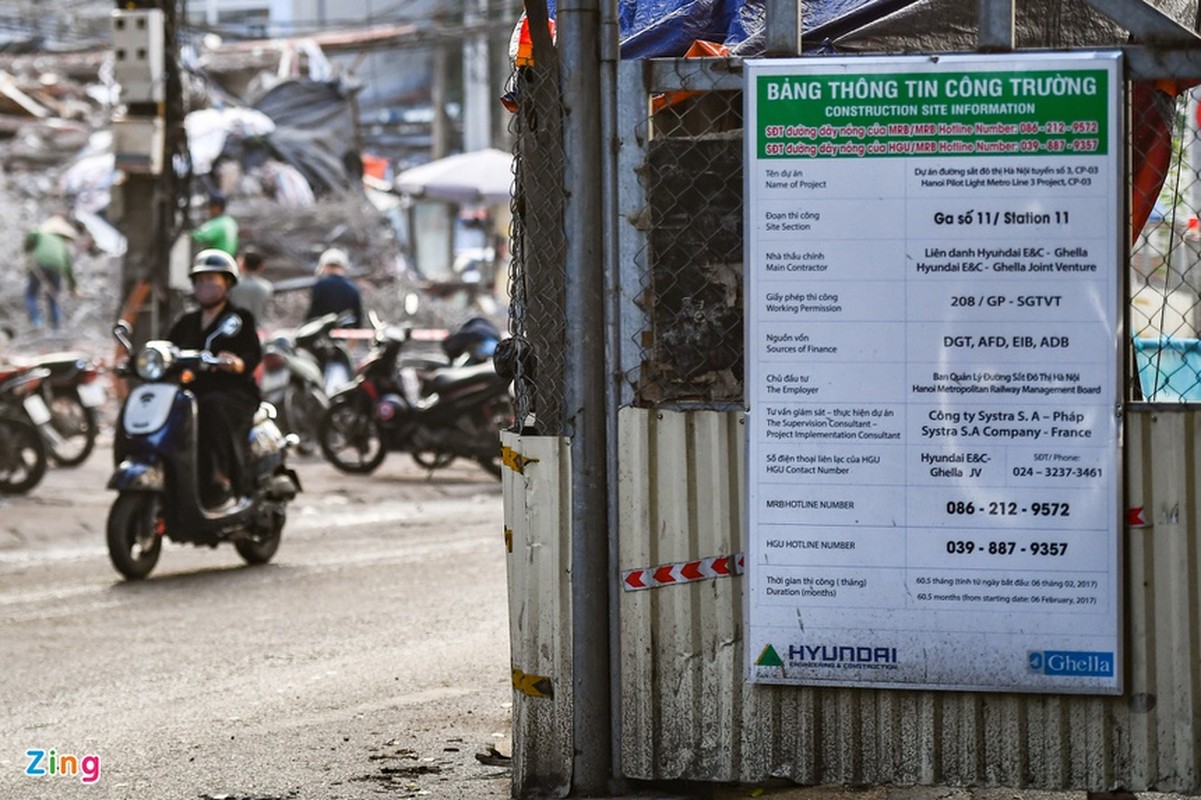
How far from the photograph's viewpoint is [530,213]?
5410 millimetres

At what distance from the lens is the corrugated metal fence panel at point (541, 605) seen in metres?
5.27

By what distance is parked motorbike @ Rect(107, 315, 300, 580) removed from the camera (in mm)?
10633

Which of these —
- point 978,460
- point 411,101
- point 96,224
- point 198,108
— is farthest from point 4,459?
point 411,101

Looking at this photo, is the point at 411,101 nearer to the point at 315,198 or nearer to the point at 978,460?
the point at 315,198

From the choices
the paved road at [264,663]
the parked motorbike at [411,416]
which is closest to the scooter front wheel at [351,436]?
the parked motorbike at [411,416]

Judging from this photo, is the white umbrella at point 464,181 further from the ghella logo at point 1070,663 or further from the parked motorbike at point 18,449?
the ghella logo at point 1070,663

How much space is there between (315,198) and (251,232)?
409 centimetres

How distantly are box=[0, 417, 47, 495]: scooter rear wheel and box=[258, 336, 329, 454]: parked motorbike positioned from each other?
129 inches

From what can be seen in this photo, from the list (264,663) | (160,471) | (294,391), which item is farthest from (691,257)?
(294,391)

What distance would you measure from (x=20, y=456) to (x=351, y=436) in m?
3.29

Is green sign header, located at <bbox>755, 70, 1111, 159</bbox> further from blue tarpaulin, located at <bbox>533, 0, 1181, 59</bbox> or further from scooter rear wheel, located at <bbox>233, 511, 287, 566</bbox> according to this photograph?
scooter rear wheel, located at <bbox>233, 511, 287, 566</bbox>

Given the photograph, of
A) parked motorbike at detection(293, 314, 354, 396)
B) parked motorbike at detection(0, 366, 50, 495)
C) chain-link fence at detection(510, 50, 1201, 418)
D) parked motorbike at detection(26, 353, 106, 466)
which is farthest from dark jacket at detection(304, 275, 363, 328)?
chain-link fence at detection(510, 50, 1201, 418)

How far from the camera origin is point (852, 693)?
507 centimetres

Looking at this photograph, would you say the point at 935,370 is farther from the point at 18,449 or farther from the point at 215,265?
the point at 18,449
